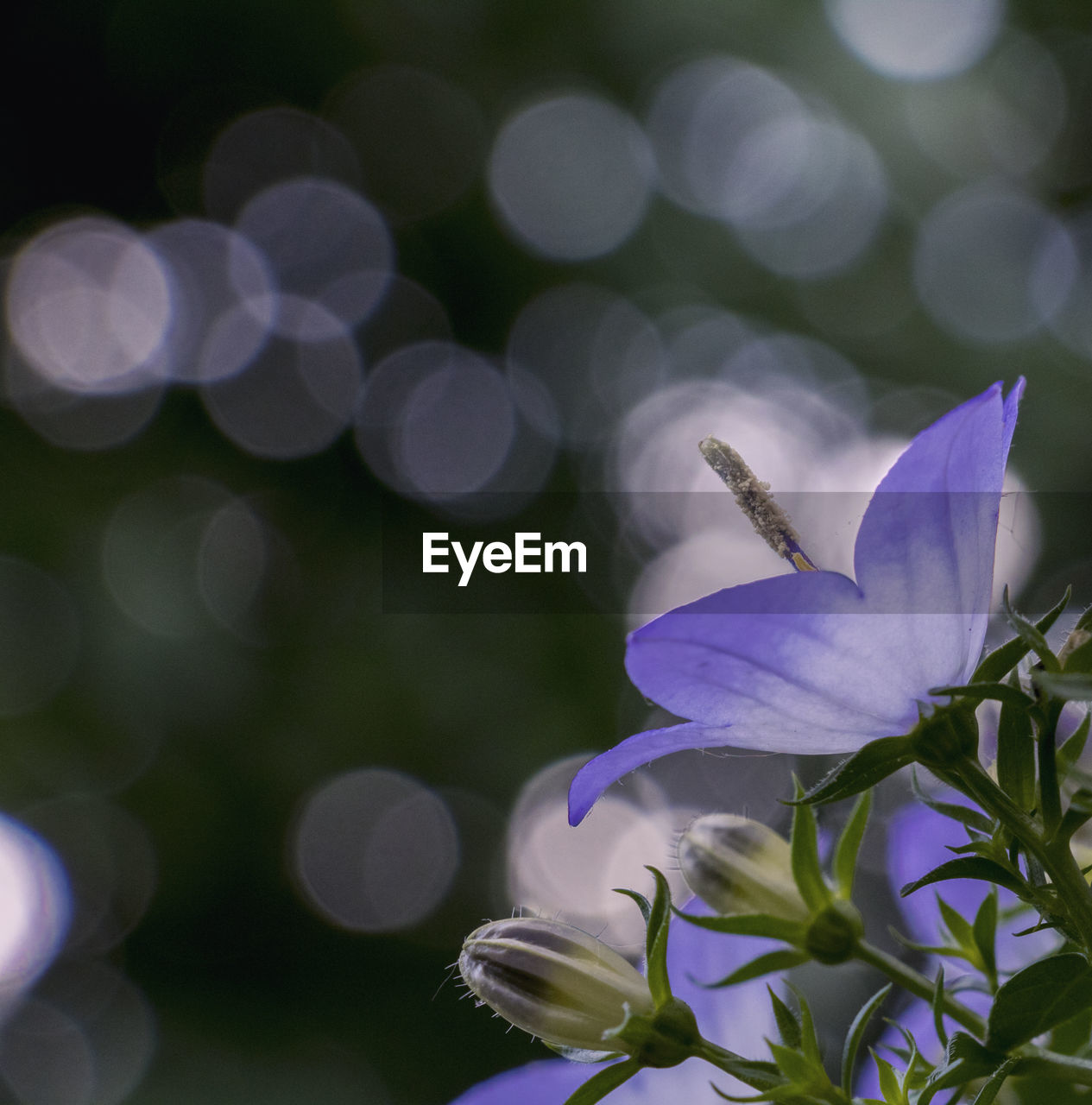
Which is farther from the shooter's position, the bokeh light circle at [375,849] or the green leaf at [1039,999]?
the bokeh light circle at [375,849]

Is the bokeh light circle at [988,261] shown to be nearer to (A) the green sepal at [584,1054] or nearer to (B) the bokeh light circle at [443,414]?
(B) the bokeh light circle at [443,414]

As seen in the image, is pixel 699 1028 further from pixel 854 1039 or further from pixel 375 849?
pixel 375 849

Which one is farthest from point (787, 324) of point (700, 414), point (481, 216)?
point (481, 216)

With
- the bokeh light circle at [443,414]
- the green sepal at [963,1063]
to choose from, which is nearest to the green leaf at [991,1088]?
the green sepal at [963,1063]

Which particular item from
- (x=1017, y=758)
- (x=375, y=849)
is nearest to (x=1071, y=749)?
(x=1017, y=758)

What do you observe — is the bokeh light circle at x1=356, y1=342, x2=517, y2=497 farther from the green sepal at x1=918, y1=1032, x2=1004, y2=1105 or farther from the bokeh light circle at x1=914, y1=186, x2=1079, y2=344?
the green sepal at x1=918, y1=1032, x2=1004, y2=1105
